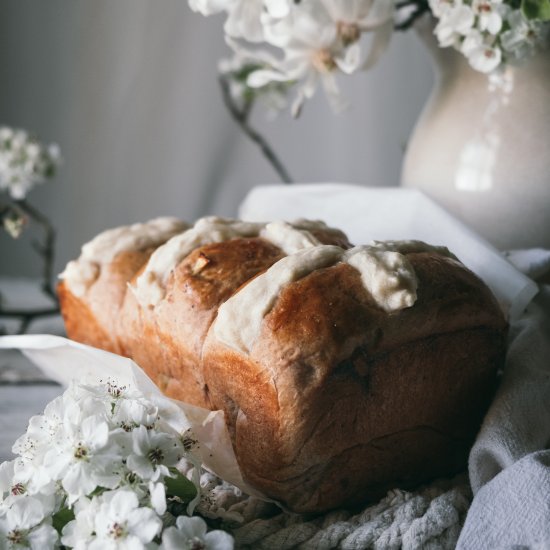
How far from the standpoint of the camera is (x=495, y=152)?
4.01 ft

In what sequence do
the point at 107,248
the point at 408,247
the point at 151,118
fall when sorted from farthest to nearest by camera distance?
the point at 151,118
the point at 107,248
the point at 408,247

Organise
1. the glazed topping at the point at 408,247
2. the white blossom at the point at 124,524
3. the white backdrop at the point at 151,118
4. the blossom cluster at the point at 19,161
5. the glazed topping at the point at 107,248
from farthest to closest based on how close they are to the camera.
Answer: the white backdrop at the point at 151,118 → the blossom cluster at the point at 19,161 → the glazed topping at the point at 107,248 → the glazed topping at the point at 408,247 → the white blossom at the point at 124,524

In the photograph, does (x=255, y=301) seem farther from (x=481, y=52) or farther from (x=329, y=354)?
(x=481, y=52)

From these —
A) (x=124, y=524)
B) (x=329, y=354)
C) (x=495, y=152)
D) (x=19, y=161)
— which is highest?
(x=495, y=152)

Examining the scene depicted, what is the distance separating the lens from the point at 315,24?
45.0 inches

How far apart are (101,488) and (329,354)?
0.23m

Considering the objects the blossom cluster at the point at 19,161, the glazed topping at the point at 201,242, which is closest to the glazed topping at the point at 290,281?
the glazed topping at the point at 201,242

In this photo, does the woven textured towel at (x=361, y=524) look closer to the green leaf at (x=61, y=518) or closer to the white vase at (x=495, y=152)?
the green leaf at (x=61, y=518)

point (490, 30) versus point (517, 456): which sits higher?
point (490, 30)

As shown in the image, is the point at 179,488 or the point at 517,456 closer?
the point at 179,488

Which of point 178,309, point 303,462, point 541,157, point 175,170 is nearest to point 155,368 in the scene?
point 178,309

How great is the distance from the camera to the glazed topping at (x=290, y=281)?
31.5 inches

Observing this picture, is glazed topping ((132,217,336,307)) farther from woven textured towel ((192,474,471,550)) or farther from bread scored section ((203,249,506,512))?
woven textured towel ((192,474,471,550))

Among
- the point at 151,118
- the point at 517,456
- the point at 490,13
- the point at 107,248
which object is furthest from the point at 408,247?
the point at 151,118
